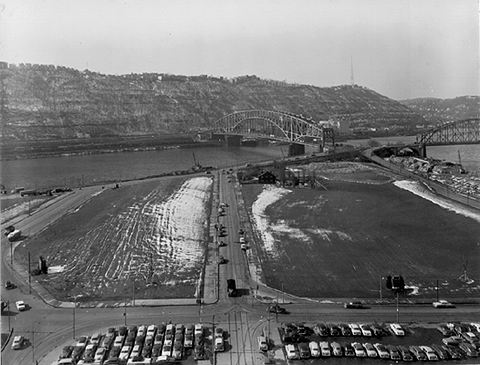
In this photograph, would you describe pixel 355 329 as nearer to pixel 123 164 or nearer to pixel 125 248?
pixel 125 248

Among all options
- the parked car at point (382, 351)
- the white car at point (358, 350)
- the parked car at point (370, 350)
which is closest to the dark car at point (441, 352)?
the parked car at point (382, 351)

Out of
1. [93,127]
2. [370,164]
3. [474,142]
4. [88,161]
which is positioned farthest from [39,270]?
[93,127]

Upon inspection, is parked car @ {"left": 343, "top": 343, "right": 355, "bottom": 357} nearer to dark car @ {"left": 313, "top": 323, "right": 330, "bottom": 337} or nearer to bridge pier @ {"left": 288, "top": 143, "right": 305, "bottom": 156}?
dark car @ {"left": 313, "top": 323, "right": 330, "bottom": 337}

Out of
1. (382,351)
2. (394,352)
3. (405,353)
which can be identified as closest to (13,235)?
(382,351)

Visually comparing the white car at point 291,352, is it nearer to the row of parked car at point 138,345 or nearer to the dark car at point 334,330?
the dark car at point 334,330

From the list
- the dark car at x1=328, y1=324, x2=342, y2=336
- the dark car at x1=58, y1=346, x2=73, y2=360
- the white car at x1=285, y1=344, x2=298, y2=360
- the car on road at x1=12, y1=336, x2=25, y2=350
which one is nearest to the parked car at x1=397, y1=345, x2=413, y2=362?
the dark car at x1=328, y1=324, x2=342, y2=336
